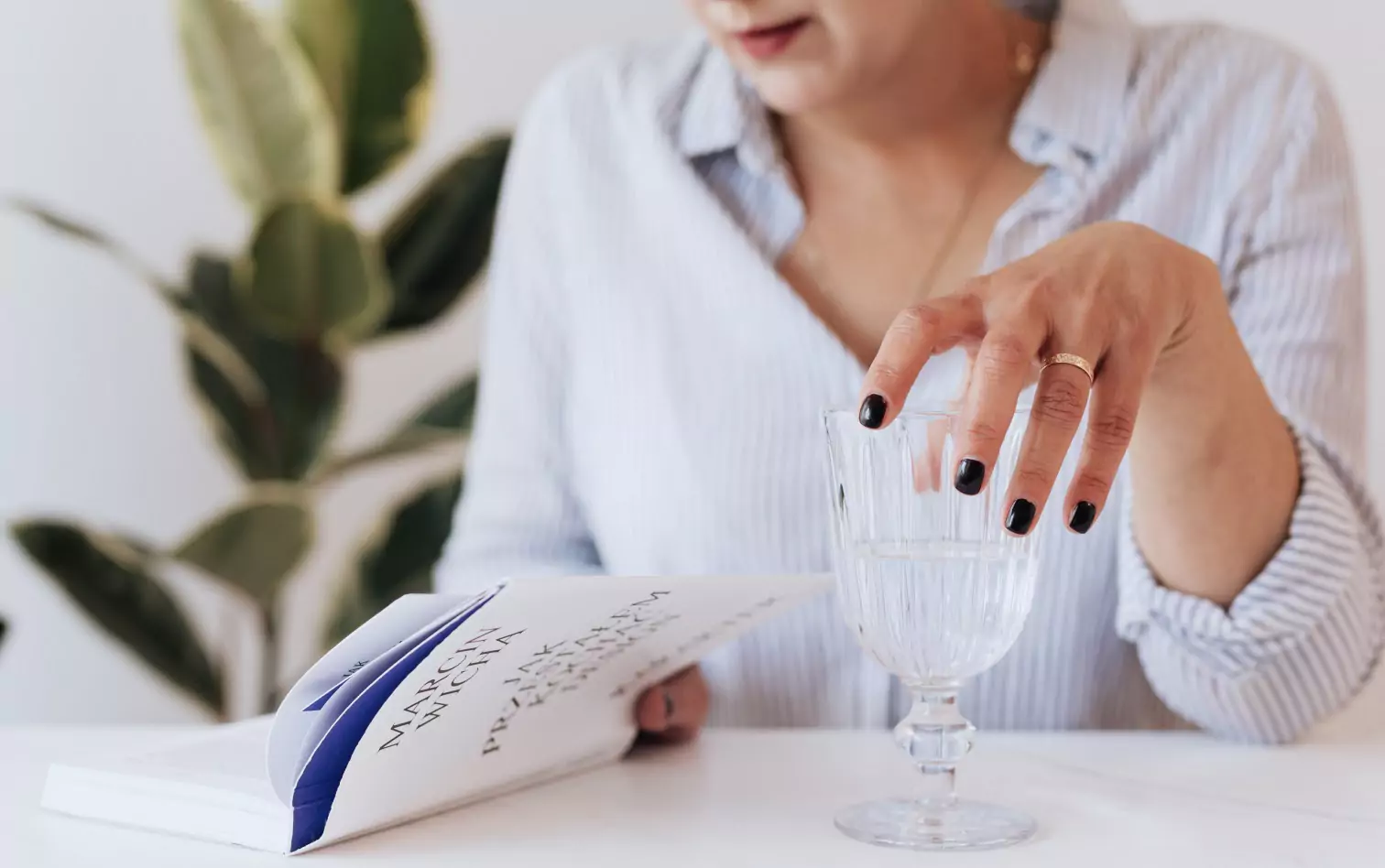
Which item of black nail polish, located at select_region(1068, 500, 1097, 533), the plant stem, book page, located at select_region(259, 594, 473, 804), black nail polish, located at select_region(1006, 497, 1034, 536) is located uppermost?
black nail polish, located at select_region(1006, 497, 1034, 536)

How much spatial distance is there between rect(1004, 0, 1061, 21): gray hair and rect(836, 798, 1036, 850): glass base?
731 mm

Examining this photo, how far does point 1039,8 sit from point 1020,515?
74 centimetres

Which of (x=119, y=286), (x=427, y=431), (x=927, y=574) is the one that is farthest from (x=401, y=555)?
(x=927, y=574)

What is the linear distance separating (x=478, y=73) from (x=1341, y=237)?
1.38 metres

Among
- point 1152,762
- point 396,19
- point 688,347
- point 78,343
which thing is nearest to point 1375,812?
point 1152,762

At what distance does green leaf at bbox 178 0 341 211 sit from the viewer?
167 cm

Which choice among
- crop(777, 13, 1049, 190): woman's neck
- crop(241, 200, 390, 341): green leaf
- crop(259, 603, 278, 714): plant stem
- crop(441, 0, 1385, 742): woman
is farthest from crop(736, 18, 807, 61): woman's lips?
crop(259, 603, 278, 714): plant stem

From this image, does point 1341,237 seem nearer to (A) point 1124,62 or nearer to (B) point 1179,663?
(A) point 1124,62

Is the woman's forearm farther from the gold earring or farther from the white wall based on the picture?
the white wall

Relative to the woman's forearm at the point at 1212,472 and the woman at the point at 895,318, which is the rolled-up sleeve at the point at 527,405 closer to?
the woman at the point at 895,318

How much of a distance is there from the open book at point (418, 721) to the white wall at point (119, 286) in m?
1.43

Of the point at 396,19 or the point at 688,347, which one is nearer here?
the point at 688,347

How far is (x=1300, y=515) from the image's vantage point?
851 mm

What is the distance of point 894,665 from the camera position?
0.60m
